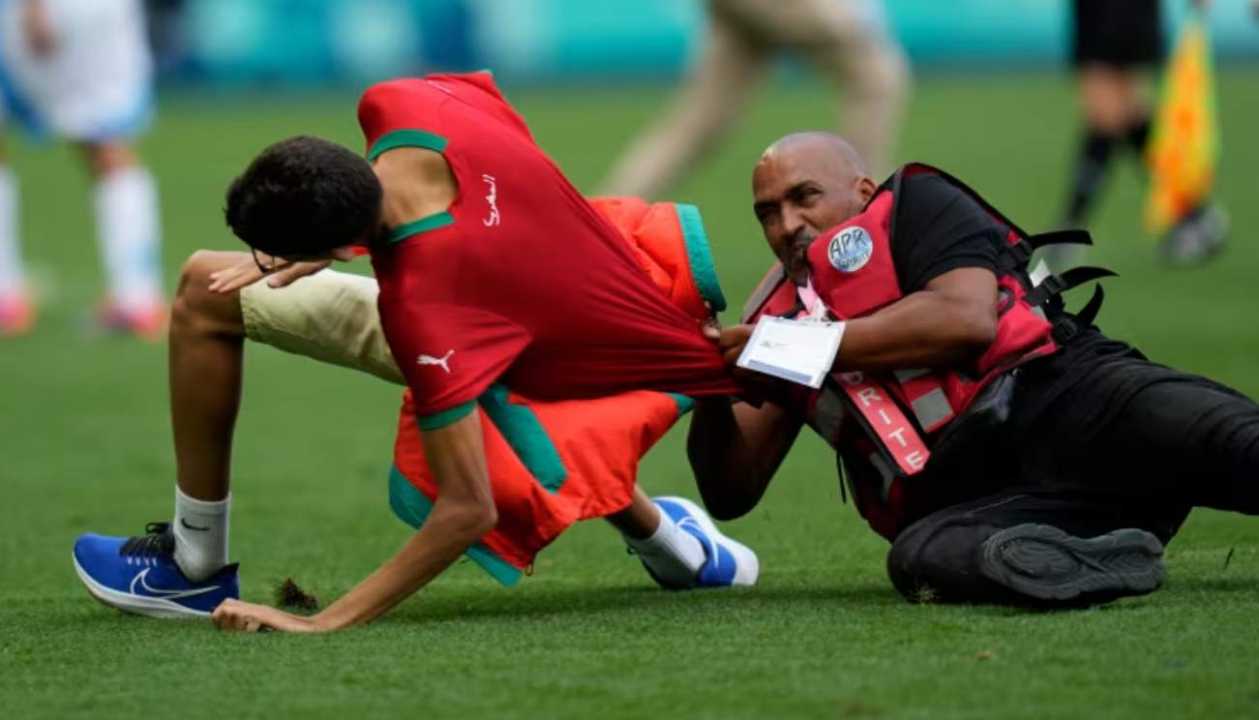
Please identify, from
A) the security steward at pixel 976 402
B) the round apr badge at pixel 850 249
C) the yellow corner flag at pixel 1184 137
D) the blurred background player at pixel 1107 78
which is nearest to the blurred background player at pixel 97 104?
the blurred background player at pixel 1107 78

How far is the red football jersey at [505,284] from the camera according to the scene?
426cm

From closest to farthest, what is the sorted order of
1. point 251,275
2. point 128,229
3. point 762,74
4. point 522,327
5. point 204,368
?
point 522,327 < point 251,275 < point 204,368 < point 128,229 < point 762,74

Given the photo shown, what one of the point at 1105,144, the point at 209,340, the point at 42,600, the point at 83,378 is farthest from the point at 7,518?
the point at 1105,144

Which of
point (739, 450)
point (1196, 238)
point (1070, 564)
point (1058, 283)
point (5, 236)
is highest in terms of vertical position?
point (1058, 283)

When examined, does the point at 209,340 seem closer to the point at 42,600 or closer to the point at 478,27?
the point at 42,600

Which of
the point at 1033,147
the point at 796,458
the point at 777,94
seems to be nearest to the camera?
the point at 796,458

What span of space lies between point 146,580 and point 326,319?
609 mm

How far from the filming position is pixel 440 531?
14.0 ft

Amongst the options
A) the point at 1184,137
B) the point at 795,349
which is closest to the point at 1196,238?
the point at 1184,137

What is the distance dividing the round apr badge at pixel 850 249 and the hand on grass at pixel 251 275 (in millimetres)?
927

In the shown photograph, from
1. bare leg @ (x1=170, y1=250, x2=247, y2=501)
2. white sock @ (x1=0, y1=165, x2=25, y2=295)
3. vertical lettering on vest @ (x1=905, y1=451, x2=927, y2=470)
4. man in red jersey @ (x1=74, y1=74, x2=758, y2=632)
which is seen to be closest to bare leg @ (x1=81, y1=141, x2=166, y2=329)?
white sock @ (x1=0, y1=165, x2=25, y2=295)

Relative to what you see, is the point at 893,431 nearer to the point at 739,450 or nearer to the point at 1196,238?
the point at 739,450

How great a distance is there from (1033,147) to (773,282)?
38.5ft

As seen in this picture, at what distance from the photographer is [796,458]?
272 inches
